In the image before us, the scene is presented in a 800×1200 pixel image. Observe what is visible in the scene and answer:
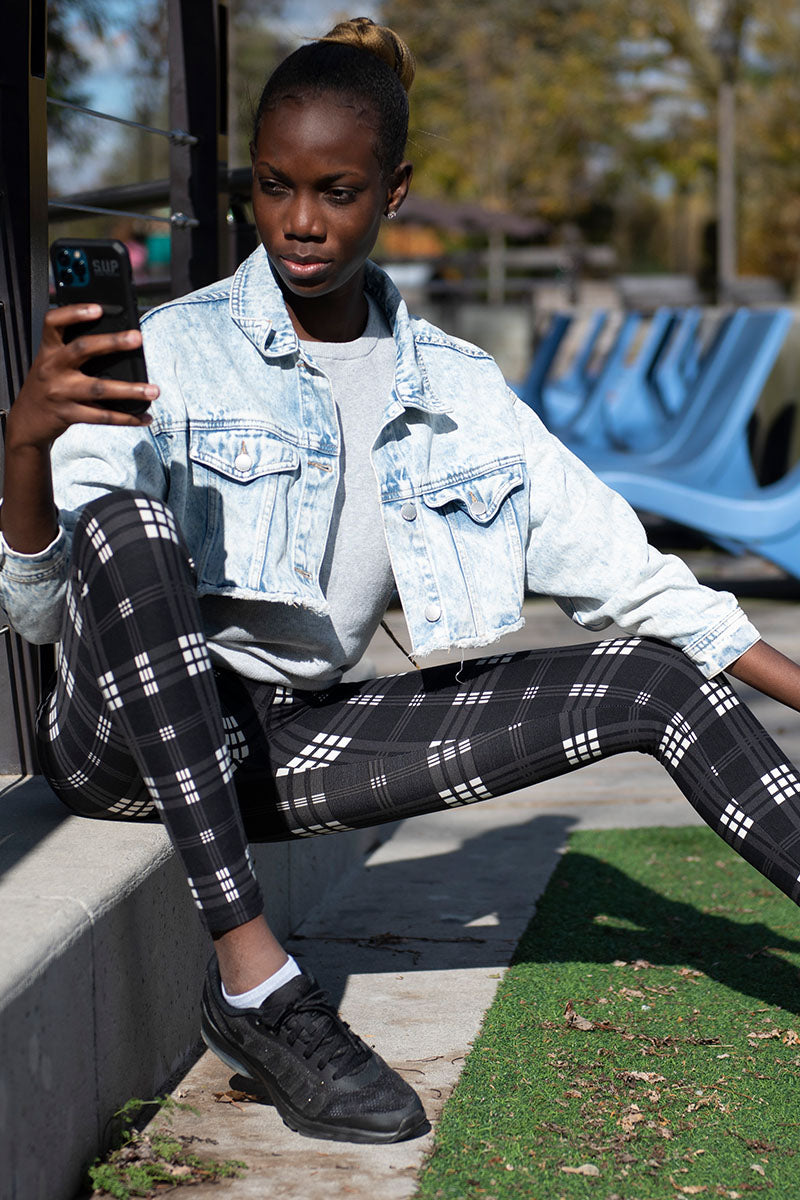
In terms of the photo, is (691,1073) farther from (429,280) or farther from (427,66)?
(427,66)

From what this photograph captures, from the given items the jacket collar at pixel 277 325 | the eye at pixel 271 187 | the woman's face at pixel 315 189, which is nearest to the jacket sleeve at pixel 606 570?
the jacket collar at pixel 277 325

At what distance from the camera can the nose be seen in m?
2.14

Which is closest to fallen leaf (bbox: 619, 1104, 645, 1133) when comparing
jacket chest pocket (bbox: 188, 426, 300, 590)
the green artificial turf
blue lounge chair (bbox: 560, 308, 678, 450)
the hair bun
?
the green artificial turf

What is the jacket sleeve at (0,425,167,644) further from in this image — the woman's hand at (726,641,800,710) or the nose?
the woman's hand at (726,641,800,710)

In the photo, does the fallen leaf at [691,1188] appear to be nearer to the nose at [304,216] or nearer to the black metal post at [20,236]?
the black metal post at [20,236]

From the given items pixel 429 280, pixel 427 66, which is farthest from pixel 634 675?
pixel 427 66

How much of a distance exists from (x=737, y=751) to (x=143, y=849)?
0.87m

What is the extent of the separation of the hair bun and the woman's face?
0.18 metres

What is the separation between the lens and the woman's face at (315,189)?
2.13 metres

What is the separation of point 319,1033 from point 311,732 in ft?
1.58

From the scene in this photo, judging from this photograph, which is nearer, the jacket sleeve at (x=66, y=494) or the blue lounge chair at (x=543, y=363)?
the jacket sleeve at (x=66, y=494)

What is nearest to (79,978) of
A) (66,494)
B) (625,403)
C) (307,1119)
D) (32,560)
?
(307,1119)

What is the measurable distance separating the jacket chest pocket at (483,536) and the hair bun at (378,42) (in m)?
0.65

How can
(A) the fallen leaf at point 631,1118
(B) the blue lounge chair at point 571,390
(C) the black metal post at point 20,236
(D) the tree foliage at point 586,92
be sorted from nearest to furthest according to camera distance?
(A) the fallen leaf at point 631,1118 → (C) the black metal post at point 20,236 → (B) the blue lounge chair at point 571,390 → (D) the tree foliage at point 586,92
